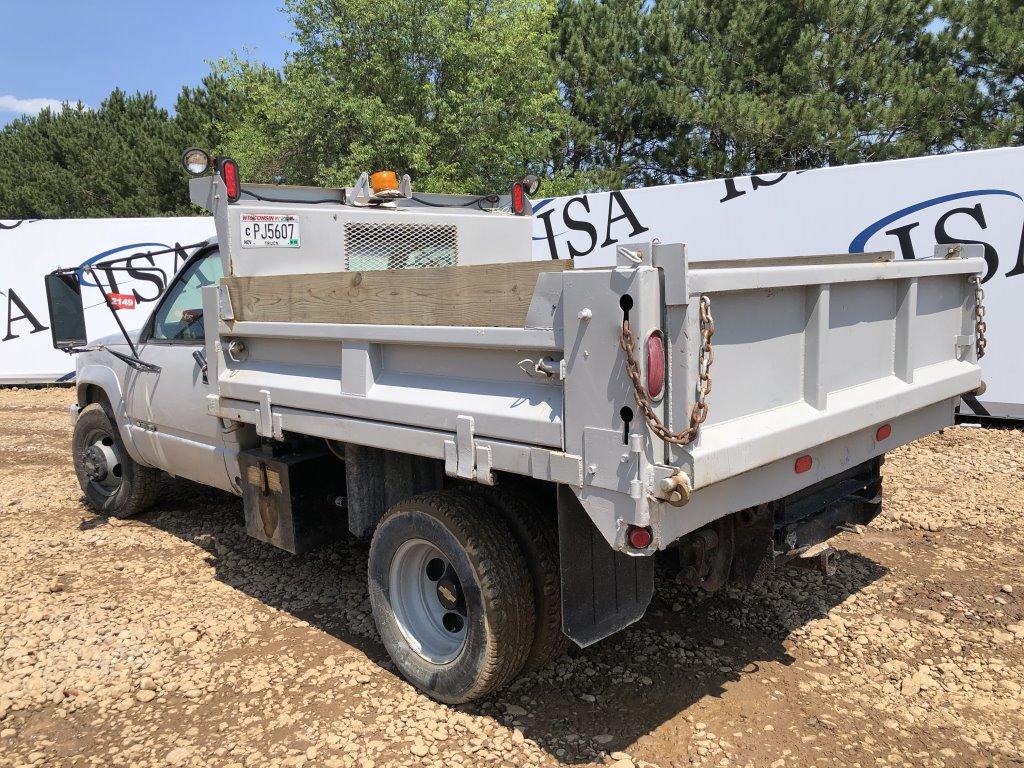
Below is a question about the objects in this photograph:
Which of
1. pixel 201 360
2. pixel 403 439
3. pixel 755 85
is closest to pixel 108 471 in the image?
pixel 201 360

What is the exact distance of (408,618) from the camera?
3537 mm

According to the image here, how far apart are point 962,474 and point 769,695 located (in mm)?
3957

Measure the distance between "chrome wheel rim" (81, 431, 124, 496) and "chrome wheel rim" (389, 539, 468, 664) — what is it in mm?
3268

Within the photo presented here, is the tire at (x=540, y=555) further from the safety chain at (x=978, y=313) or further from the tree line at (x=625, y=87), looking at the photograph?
the tree line at (x=625, y=87)

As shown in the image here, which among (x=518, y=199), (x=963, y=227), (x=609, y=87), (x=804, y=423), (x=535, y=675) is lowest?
(x=535, y=675)

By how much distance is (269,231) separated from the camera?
430 centimetres

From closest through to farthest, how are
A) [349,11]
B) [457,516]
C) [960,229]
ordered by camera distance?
[457,516] < [960,229] < [349,11]

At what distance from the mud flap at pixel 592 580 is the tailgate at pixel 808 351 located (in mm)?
610

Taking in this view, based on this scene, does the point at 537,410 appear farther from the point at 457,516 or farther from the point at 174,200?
the point at 174,200

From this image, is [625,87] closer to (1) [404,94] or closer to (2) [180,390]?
(1) [404,94]

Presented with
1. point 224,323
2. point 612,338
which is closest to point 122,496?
point 224,323

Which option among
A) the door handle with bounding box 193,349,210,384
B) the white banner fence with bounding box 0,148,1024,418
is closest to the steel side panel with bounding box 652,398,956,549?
the door handle with bounding box 193,349,210,384

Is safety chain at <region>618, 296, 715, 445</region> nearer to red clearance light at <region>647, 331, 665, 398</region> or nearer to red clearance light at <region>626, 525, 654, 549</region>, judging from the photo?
red clearance light at <region>647, 331, 665, 398</region>

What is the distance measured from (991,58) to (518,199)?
64.6ft
